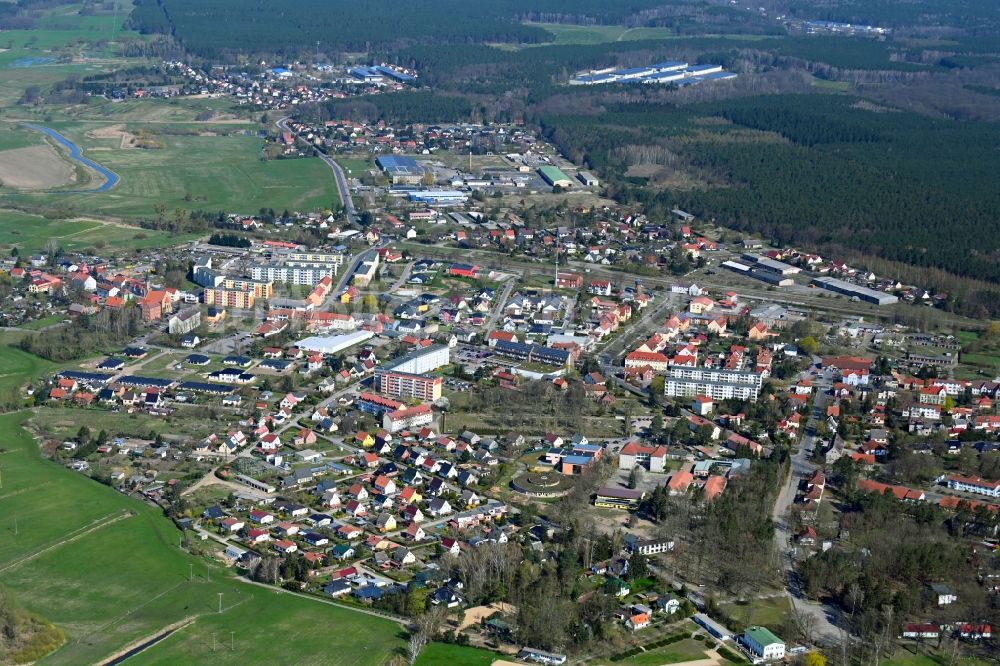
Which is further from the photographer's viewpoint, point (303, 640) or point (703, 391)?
point (703, 391)

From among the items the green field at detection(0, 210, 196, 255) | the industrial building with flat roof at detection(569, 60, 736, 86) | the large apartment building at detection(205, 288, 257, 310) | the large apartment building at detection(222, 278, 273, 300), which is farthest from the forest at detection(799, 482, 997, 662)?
the industrial building with flat roof at detection(569, 60, 736, 86)

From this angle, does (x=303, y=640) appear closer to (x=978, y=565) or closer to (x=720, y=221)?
(x=978, y=565)

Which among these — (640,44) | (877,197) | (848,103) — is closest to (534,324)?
(877,197)

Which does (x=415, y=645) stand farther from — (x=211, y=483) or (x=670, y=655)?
(x=211, y=483)

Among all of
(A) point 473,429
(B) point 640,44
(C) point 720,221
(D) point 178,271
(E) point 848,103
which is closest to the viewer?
(A) point 473,429

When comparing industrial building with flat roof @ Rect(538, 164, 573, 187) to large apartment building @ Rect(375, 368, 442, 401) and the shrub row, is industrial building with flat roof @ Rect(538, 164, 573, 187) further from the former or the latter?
the shrub row

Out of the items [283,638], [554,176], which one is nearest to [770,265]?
[554,176]
